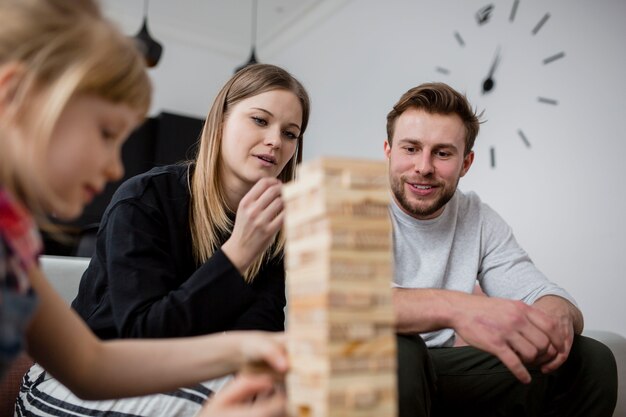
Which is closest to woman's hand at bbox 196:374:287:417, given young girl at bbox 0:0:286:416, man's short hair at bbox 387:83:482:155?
young girl at bbox 0:0:286:416

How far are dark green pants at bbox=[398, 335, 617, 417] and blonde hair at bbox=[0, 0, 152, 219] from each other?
106 centimetres

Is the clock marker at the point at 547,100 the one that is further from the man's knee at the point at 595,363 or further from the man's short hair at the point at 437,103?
the man's knee at the point at 595,363

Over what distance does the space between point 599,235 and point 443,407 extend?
5.00 feet

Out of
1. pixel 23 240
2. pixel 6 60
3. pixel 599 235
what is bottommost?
pixel 599 235

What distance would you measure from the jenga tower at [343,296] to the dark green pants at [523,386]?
88cm

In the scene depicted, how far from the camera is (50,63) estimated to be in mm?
604

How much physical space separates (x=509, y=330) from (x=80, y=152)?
2.87ft

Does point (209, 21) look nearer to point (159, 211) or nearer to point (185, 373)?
point (159, 211)

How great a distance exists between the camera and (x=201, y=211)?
4.13 feet

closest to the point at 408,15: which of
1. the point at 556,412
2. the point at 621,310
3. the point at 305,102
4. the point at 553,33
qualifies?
the point at 553,33

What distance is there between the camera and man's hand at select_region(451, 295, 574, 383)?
1120 millimetres

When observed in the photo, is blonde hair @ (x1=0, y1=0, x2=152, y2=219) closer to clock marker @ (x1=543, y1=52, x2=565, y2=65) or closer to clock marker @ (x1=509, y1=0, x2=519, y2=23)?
clock marker @ (x1=543, y1=52, x2=565, y2=65)

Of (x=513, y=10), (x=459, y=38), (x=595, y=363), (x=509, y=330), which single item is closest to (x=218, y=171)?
(x=509, y=330)

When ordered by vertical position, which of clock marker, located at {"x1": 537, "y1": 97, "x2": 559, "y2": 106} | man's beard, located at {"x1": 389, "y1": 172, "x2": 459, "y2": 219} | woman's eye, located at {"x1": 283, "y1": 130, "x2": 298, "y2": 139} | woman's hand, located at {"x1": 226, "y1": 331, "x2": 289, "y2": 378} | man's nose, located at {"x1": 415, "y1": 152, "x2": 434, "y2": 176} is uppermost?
clock marker, located at {"x1": 537, "y1": 97, "x2": 559, "y2": 106}
